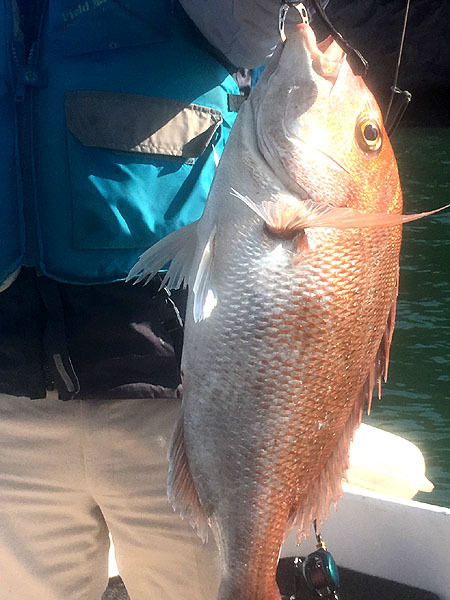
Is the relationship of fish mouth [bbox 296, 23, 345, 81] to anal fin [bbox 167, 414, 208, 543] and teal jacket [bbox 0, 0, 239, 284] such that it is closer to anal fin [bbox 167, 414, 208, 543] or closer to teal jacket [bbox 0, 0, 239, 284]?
teal jacket [bbox 0, 0, 239, 284]

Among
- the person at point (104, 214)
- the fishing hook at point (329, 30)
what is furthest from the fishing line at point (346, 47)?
the person at point (104, 214)

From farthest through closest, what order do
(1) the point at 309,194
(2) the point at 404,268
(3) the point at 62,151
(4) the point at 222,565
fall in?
(2) the point at 404,268
(3) the point at 62,151
(4) the point at 222,565
(1) the point at 309,194

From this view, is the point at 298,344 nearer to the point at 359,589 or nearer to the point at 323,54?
the point at 323,54

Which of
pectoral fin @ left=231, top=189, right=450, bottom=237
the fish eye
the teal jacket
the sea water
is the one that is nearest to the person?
the teal jacket

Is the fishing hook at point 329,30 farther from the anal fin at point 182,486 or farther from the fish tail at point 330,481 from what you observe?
the anal fin at point 182,486

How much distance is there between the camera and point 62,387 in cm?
204

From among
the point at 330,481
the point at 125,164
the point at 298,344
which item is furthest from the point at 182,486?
the point at 125,164

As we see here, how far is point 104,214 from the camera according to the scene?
79.4 inches

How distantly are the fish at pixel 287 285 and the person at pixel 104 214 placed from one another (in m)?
0.35

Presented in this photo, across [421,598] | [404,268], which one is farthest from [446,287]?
[421,598]

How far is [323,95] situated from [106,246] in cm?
74

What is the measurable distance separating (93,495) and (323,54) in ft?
4.63

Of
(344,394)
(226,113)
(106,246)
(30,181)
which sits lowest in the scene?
(344,394)

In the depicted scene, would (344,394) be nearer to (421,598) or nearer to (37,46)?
(37,46)
